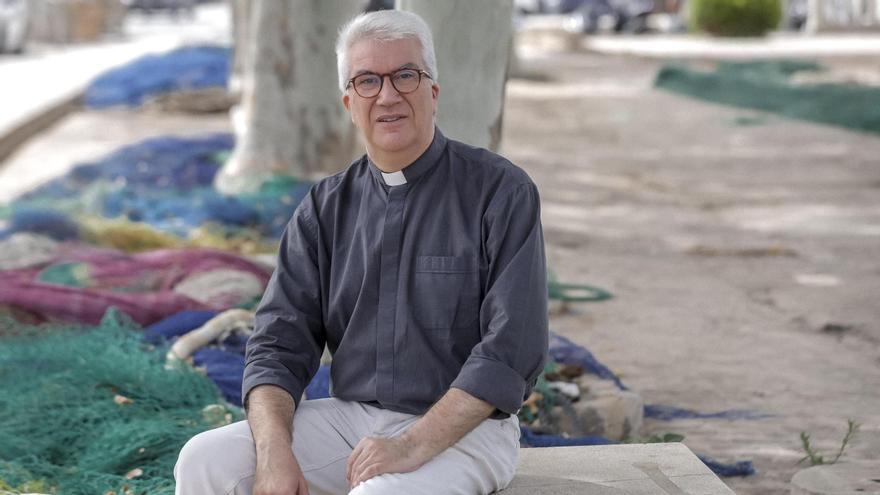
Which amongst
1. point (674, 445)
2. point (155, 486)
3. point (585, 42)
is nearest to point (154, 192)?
point (155, 486)

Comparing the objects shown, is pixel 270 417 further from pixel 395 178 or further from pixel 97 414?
pixel 97 414

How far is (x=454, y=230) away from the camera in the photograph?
3.09 m

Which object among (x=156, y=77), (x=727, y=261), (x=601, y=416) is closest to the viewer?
(x=601, y=416)

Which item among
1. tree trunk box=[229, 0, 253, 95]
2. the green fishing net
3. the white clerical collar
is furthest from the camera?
tree trunk box=[229, 0, 253, 95]

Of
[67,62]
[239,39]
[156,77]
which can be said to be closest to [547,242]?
[239,39]

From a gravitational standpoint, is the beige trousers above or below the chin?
below

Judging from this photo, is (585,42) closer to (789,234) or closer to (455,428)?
(789,234)

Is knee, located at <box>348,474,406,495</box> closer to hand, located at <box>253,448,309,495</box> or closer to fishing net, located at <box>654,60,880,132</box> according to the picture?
hand, located at <box>253,448,309,495</box>

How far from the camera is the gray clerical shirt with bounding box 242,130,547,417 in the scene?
3.00m

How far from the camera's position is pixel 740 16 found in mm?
29062

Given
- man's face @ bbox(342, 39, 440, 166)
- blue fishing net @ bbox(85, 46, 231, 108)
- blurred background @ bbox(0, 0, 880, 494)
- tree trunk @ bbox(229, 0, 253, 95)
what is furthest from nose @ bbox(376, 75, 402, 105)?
blue fishing net @ bbox(85, 46, 231, 108)

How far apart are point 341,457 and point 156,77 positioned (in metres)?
16.2

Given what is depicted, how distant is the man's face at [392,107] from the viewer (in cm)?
304

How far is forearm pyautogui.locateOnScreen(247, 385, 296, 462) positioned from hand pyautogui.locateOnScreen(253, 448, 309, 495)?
0.08 feet
